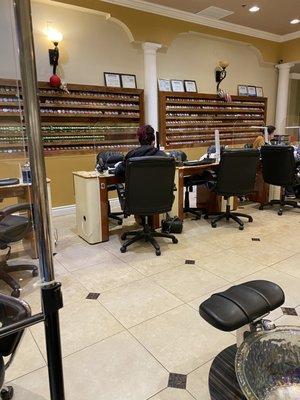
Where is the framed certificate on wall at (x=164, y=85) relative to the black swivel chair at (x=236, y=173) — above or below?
above

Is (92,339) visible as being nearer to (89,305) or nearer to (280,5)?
(89,305)

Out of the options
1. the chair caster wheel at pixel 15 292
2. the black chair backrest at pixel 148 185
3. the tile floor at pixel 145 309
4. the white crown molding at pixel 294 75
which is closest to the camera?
the tile floor at pixel 145 309

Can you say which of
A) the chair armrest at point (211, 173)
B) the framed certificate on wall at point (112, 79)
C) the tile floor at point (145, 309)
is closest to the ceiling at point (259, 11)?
the framed certificate on wall at point (112, 79)

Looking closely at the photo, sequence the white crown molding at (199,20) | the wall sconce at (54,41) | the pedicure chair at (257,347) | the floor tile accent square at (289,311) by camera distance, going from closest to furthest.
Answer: the pedicure chair at (257,347)
the floor tile accent square at (289,311)
the wall sconce at (54,41)
the white crown molding at (199,20)

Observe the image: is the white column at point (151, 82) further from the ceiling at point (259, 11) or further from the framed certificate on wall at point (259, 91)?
the framed certificate on wall at point (259, 91)

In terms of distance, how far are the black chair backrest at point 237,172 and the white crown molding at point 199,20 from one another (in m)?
3.04

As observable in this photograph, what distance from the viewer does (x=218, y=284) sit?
2639 mm

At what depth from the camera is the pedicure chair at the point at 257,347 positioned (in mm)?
1047

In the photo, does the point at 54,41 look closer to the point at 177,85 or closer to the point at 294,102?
the point at 177,85

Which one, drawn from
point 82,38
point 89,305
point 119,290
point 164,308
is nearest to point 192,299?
point 164,308

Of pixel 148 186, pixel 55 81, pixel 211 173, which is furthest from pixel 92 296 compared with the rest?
pixel 55 81

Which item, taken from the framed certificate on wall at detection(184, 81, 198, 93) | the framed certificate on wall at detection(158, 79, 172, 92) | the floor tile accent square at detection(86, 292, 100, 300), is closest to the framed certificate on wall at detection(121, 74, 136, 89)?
the framed certificate on wall at detection(158, 79, 172, 92)

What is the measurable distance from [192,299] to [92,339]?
33.0 inches

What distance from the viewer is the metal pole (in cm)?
67
